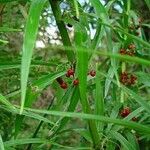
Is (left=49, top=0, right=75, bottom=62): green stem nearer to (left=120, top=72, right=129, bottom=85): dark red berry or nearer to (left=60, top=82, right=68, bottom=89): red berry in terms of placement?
(left=60, top=82, right=68, bottom=89): red berry

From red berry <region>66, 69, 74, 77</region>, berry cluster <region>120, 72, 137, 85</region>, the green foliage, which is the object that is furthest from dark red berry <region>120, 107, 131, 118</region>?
red berry <region>66, 69, 74, 77</region>

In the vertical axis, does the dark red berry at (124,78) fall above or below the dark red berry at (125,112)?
above

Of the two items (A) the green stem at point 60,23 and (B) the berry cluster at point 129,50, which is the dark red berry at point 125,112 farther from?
(A) the green stem at point 60,23

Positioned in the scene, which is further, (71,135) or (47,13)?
(71,135)

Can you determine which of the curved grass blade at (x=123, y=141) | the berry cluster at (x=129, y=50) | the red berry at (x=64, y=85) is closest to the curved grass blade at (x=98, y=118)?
the curved grass blade at (x=123, y=141)

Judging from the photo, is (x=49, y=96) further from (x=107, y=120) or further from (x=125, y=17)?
(x=107, y=120)

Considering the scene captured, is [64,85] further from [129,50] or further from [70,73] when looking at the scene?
[129,50]

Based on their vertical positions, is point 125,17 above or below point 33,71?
above

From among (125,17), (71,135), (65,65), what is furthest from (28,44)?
(71,135)
